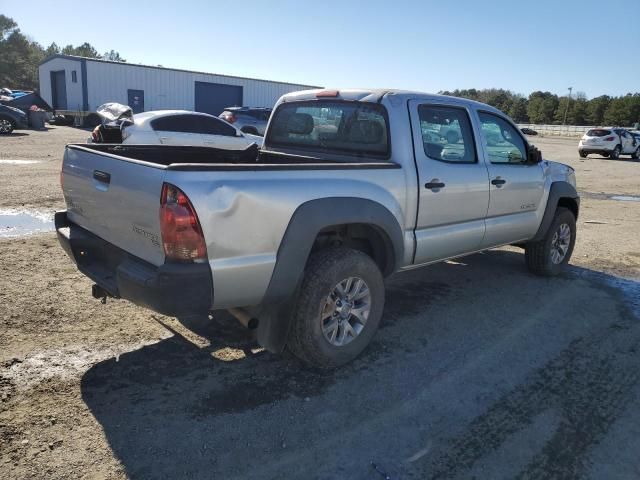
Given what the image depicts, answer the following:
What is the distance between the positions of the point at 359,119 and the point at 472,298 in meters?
2.23

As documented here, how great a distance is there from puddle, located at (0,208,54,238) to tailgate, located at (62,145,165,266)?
10.8 ft

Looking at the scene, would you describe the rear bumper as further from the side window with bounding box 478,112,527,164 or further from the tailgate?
the side window with bounding box 478,112,527,164

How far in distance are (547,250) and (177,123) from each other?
335 inches

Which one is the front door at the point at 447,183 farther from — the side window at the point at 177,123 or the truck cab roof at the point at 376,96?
the side window at the point at 177,123

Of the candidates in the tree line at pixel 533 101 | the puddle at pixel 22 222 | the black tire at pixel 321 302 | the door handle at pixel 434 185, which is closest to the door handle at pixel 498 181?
the door handle at pixel 434 185

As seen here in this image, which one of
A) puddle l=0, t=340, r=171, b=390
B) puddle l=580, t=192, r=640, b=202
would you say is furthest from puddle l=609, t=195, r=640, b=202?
puddle l=0, t=340, r=171, b=390

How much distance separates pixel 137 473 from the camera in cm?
256

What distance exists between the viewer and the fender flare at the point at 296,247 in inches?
125

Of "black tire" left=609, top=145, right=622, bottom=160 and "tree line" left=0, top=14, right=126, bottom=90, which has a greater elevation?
"tree line" left=0, top=14, right=126, bottom=90

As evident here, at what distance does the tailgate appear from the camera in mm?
2885

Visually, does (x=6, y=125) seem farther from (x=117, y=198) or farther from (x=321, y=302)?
(x=321, y=302)

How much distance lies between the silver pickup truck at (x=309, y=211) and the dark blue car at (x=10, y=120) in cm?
2140

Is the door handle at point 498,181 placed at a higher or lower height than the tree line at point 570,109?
lower

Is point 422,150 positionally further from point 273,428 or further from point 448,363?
point 273,428
